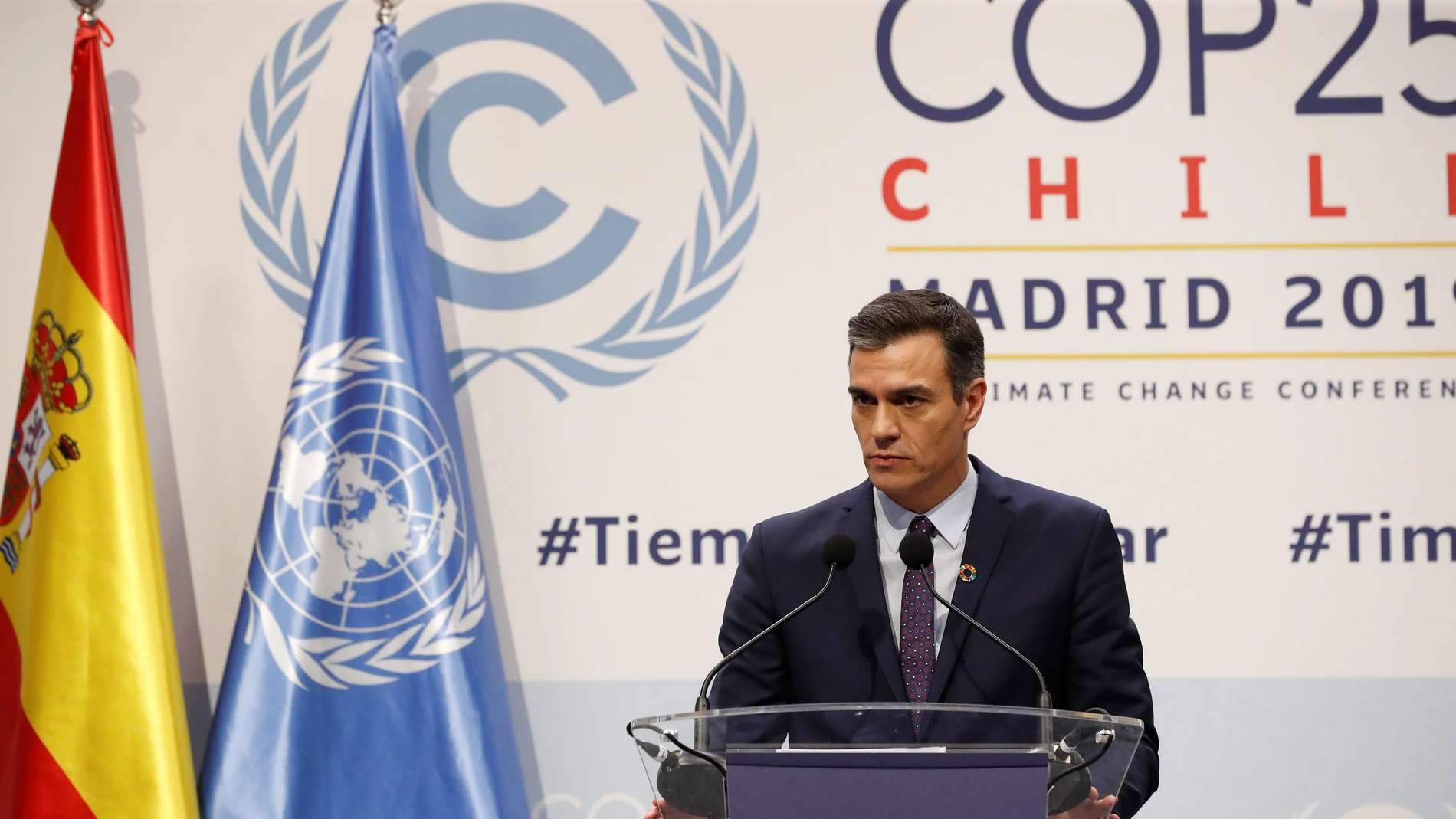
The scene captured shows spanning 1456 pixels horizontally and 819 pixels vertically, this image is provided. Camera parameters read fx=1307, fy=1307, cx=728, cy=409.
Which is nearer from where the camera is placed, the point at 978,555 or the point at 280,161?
the point at 978,555

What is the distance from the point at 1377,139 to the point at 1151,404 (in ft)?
3.19

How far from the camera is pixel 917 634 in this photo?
226 cm

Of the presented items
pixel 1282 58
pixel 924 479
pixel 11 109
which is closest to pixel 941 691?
pixel 924 479

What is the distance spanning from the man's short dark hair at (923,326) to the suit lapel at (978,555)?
0.61ft

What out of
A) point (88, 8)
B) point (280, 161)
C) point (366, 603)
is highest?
point (88, 8)

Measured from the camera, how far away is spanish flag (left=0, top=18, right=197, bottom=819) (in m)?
3.02

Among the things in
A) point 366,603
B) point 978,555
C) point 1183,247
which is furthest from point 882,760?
point 1183,247

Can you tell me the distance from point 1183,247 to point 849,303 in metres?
0.92

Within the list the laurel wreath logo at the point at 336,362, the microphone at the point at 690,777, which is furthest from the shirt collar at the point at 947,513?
the laurel wreath logo at the point at 336,362

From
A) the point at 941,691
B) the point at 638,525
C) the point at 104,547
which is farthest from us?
the point at 638,525

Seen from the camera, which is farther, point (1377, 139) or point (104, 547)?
point (1377, 139)

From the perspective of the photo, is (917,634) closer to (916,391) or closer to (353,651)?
(916,391)

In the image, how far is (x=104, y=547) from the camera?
122 inches

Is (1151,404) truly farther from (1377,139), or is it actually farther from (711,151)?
(711,151)
